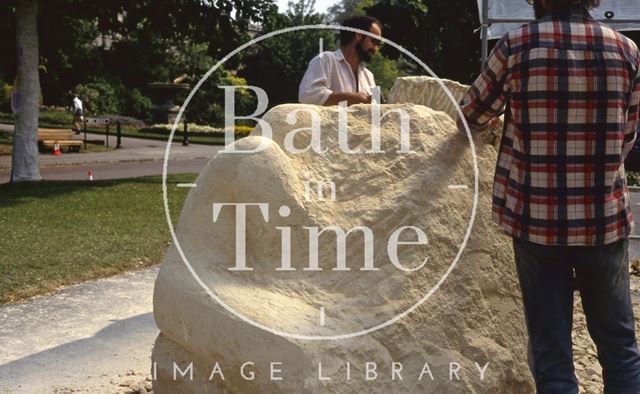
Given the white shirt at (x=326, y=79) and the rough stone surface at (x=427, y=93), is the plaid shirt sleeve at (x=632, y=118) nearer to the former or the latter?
the rough stone surface at (x=427, y=93)

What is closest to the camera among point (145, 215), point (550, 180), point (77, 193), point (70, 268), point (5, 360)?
point (550, 180)

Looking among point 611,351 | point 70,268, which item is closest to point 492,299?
point 611,351

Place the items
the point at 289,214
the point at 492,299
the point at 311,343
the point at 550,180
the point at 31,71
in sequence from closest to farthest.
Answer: the point at 550,180 < the point at 311,343 < the point at 289,214 < the point at 492,299 < the point at 31,71

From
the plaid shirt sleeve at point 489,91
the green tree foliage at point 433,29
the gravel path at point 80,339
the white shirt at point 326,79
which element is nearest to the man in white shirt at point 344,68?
the white shirt at point 326,79

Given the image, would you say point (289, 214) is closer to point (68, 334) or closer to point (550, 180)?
point (550, 180)

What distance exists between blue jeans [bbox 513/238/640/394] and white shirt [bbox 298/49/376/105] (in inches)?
81.6

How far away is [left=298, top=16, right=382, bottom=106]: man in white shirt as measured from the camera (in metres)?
4.69

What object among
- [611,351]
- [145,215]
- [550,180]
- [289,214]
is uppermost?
[550,180]

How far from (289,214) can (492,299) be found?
0.96 m

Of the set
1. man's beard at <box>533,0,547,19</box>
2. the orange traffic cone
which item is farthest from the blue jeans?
the orange traffic cone

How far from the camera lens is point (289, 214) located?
10.4ft

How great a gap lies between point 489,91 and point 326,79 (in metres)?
1.92

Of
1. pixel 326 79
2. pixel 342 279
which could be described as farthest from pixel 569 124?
pixel 326 79

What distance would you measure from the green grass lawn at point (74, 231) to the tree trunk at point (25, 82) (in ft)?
2.24
